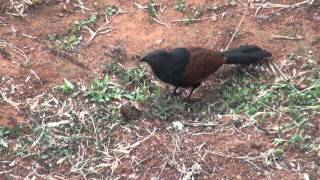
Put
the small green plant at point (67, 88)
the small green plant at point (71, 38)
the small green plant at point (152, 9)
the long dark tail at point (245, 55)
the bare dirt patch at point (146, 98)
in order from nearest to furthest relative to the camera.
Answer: the bare dirt patch at point (146, 98)
the small green plant at point (67, 88)
the long dark tail at point (245, 55)
the small green plant at point (71, 38)
the small green plant at point (152, 9)

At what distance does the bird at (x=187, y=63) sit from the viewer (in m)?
5.15

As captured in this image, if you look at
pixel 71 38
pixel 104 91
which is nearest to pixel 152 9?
pixel 71 38

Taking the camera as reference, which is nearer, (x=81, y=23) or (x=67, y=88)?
(x=67, y=88)

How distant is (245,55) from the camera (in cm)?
541

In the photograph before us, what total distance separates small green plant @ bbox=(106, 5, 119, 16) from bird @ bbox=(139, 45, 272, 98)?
3.93 ft

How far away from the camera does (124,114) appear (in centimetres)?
498

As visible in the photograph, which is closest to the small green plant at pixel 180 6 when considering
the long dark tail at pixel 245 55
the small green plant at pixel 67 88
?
the long dark tail at pixel 245 55

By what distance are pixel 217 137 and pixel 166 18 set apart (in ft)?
5.97

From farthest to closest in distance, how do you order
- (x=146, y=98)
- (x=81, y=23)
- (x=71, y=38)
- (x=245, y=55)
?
(x=81, y=23), (x=71, y=38), (x=245, y=55), (x=146, y=98)

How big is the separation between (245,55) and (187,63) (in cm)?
54

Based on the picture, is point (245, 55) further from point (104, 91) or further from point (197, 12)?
point (104, 91)

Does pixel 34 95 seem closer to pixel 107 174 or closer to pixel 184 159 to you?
pixel 107 174

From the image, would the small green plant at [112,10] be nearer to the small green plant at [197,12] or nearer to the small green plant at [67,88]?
the small green plant at [197,12]

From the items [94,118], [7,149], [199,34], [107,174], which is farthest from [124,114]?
[199,34]
